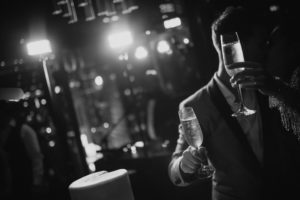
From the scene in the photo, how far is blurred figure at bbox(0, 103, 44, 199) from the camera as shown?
6.64 meters

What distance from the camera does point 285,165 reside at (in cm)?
256

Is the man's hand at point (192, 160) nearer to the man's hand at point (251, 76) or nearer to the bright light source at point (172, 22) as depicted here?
the man's hand at point (251, 76)

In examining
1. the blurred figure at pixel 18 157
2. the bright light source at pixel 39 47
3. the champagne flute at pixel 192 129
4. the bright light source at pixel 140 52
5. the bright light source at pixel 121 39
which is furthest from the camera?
the bright light source at pixel 140 52

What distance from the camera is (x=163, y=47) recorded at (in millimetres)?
10547

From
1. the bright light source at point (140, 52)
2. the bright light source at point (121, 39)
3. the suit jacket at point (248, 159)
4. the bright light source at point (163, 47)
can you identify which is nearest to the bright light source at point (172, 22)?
the bright light source at point (121, 39)

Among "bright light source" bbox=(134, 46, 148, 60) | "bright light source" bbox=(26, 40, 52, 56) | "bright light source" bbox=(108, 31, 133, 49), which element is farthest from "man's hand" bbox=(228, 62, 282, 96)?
"bright light source" bbox=(134, 46, 148, 60)

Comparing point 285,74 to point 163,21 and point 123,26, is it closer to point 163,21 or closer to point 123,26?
point 163,21

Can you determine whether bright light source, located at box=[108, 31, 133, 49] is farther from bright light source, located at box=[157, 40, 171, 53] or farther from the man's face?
the man's face

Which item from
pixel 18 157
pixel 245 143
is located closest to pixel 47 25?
pixel 18 157

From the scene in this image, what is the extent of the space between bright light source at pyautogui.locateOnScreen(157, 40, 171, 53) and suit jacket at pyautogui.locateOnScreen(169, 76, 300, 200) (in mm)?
7844

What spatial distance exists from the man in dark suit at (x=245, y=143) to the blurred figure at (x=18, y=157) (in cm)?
473

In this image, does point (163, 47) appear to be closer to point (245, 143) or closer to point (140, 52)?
point (140, 52)

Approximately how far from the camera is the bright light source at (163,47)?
10.5m

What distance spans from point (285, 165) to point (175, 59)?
9.13 metres
